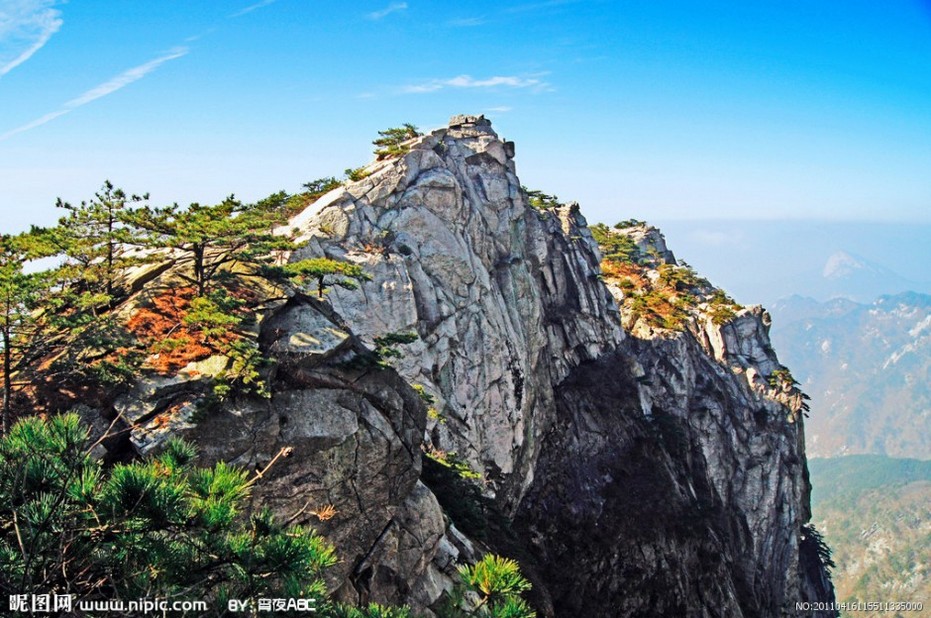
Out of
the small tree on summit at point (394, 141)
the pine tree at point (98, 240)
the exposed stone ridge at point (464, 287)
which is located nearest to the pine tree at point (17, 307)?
the pine tree at point (98, 240)

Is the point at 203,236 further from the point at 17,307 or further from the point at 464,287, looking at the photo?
the point at 464,287

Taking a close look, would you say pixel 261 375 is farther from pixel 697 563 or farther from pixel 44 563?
pixel 697 563

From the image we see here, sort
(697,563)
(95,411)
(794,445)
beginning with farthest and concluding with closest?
1. (794,445)
2. (697,563)
3. (95,411)

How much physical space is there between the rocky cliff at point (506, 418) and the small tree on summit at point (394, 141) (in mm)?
1156

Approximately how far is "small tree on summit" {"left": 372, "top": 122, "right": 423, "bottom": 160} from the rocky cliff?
3.79 feet

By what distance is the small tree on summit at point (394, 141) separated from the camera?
40.3 meters

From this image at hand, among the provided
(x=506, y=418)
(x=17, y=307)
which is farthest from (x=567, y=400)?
(x=17, y=307)

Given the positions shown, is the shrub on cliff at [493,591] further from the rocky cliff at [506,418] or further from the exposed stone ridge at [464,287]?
the exposed stone ridge at [464,287]

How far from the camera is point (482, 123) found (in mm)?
48906

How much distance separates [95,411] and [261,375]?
3912 mm

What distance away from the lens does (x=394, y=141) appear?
139 ft

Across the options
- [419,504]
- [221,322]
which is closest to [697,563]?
[419,504]

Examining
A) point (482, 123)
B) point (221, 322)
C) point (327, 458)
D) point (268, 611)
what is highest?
point (482, 123)

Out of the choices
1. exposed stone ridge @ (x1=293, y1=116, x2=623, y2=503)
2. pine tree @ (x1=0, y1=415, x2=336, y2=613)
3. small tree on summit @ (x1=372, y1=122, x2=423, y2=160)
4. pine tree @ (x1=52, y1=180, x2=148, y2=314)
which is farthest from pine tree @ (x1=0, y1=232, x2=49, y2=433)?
small tree on summit @ (x1=372, y1=122, x2=423, y2=160)
